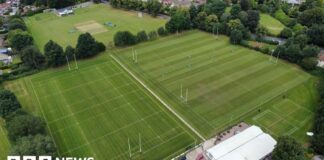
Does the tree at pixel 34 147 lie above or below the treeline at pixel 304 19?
below

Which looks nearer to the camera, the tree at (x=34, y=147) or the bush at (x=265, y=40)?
the tree at (x=34, y=147)

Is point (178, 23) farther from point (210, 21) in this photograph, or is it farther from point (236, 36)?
point (236, 36)

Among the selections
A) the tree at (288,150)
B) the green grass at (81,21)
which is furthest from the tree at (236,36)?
the tree at (288,150)

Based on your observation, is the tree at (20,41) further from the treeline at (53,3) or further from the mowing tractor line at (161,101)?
the treeline at (53,3)

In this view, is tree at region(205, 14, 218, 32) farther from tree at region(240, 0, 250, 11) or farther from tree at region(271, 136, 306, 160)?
tree at region(271, 136, 306, 160)

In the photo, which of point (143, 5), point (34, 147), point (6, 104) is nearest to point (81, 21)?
point (143, 5)

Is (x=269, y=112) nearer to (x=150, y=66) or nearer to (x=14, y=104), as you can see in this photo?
(x=150, y=66)

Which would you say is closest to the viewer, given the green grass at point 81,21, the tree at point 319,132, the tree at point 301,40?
the tree at point 319,132
